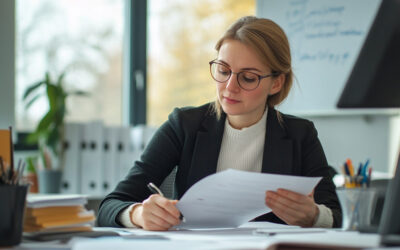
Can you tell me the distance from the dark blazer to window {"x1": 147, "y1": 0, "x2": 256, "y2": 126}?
87.1 inches

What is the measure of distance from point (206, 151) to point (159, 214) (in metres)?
0.45

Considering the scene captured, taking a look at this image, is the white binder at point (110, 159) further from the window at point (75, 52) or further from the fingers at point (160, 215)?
the fingers at point (160, 215)

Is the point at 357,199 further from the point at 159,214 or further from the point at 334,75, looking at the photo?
the point at 334,75

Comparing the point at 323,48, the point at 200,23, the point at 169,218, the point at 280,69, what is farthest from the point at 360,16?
the point at 169,218

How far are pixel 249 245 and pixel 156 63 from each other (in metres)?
3.12

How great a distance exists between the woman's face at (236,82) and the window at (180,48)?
229cm

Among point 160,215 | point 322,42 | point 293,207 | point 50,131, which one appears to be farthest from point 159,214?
point 322,42

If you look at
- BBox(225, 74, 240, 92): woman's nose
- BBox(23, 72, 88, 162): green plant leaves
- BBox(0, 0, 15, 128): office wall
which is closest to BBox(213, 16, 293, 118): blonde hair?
BBox(225, 74, 240, 92): woman's nose

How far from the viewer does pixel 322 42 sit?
3398 millimetres

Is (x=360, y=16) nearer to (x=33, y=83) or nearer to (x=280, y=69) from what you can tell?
(x=280, y=69)

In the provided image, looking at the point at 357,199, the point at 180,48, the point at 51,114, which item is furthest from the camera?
the point at 180,48

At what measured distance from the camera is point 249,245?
1068 millimetres

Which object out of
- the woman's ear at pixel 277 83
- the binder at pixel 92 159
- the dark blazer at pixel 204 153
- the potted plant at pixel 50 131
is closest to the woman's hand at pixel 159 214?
the dark blazer at pixel 204 153

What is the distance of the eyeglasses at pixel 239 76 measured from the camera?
5.69 ft
